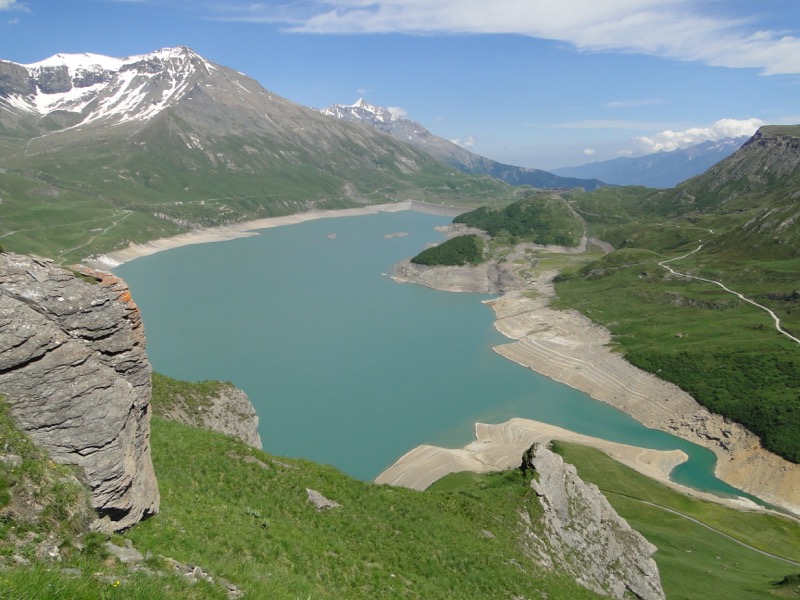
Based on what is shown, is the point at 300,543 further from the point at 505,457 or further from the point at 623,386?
the point at 623,386

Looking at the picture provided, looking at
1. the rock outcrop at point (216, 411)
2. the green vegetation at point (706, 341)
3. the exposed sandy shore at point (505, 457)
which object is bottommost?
the exposed sandy shore at point (505, 457)

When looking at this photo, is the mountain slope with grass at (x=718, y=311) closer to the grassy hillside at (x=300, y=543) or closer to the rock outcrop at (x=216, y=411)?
the grassy hillside at (x=300, y=543)

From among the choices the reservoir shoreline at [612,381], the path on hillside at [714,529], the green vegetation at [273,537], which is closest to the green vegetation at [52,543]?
the green vegetation at [273,537]

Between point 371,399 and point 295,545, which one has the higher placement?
point 295,545

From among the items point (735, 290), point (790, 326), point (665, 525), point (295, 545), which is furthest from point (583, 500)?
point (735, 290)

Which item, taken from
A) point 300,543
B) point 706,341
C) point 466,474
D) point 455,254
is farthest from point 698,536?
point 455,254

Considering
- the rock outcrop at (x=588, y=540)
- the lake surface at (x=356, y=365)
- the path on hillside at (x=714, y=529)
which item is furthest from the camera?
the lake surface at (x=356, y=365)

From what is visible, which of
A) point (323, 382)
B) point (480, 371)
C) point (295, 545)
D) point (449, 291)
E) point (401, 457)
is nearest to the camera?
point (295, 545)

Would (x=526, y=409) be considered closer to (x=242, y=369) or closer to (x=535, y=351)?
(x=535, y=351)
